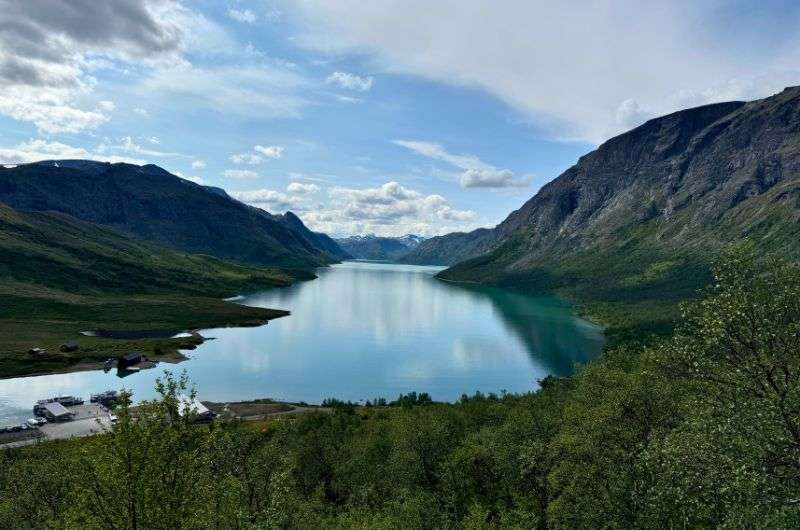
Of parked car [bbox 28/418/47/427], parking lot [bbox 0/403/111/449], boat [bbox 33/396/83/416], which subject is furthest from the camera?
boat [bbox 33/396/83/416]

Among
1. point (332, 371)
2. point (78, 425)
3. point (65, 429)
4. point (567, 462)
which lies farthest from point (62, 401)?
point (567, 462)

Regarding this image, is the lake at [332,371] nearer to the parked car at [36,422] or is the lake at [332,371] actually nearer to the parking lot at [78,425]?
the parked car at [36,422]

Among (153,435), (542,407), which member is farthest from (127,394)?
(542,407)

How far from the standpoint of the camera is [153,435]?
23.2 m

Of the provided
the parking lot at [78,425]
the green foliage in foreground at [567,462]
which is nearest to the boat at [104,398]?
the parking lot at [78,425]

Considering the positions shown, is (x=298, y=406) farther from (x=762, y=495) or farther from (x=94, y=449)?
(x=762, y=495)

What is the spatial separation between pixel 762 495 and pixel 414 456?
139 ft

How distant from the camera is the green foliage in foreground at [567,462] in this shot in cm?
2114

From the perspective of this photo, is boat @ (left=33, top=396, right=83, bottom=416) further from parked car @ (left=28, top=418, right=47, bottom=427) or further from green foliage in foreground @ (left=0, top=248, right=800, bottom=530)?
green foliage in foreground @ (left=0, top=248, right=800, bottom=530)

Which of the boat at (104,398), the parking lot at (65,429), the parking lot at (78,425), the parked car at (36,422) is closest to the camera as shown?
the parking lot at (65,429)

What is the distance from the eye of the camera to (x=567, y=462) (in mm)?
38562

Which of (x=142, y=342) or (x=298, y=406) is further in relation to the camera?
(x=142, y=342)

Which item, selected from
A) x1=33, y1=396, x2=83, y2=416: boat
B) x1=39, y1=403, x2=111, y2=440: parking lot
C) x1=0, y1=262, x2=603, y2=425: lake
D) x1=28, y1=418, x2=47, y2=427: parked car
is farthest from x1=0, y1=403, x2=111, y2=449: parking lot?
x1=0, y1=262, x2=603, y2=425: lake

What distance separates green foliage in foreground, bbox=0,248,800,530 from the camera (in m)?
21.1
